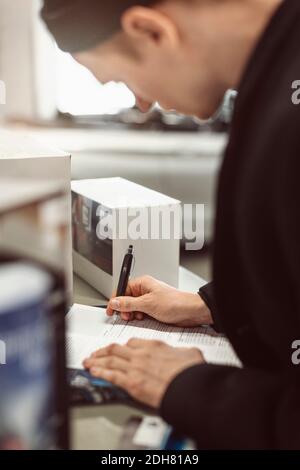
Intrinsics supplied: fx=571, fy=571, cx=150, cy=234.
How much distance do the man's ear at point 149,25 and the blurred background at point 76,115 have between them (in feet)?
13.1

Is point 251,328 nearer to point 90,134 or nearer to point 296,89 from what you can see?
point 296,89

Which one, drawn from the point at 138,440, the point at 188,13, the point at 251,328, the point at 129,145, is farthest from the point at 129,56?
the point at 129,145

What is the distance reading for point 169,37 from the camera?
2.16 feet

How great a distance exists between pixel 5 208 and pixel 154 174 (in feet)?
11.5

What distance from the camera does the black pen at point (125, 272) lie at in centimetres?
114

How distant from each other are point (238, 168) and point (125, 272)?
0.59 meters

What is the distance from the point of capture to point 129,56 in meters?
0.71

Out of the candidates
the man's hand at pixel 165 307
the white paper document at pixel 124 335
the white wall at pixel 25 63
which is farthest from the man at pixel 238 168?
Result: the white wall at pixel 25 63

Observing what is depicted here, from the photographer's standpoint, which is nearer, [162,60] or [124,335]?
[162,60]

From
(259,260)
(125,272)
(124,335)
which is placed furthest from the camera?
(125,272)

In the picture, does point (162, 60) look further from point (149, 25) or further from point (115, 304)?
point (115, 304)

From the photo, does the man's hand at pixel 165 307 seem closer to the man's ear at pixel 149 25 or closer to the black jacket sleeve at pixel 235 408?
the black jacket sleeve at pixel 235 408

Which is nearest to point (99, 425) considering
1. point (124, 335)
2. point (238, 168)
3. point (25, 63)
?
point (124, 335)

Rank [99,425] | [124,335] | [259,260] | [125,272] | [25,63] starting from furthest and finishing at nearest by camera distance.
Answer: [25,63]
[125,272]
[124,335]
[99,425]
[259,260]
